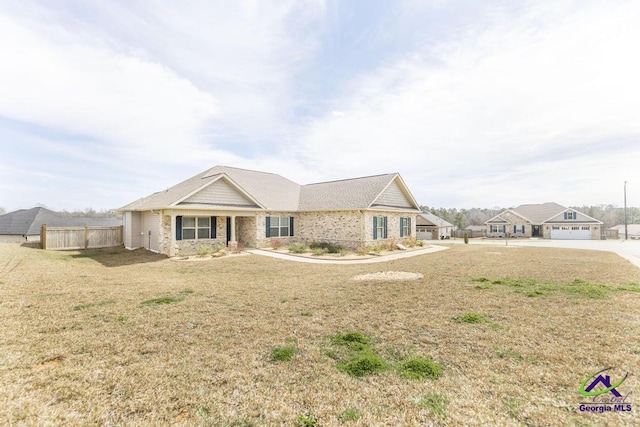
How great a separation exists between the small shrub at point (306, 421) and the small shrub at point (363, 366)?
1.02 m

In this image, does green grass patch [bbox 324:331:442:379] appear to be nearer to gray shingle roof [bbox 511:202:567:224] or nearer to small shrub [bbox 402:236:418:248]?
small shrub [bbox 402:236:418:248]

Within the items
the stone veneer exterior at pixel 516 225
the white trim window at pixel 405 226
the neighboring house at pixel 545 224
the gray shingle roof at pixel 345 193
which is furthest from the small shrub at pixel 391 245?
the stone veneer exterior at pixel 516 225

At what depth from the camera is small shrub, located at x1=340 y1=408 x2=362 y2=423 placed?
9.94ft

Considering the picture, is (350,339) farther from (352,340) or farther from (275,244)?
(275,244)

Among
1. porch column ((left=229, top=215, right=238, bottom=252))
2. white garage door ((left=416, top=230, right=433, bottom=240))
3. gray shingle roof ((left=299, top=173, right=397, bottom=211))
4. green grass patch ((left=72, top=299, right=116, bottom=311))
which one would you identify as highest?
gray shingle roof ((left=299, top=173, right=397, bottom=211))

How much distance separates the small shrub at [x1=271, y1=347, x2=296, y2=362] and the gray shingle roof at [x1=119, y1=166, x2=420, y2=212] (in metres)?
14.2

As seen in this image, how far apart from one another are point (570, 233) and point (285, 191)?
4111cm

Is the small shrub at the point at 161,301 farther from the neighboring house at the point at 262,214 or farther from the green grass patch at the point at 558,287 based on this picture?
the neighboring house at the point at 262,214

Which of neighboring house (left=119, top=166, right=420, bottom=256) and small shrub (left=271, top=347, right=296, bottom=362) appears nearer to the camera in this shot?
small shrub (left=271, top=347, right=296, bottom=362)

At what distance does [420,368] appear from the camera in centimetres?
405

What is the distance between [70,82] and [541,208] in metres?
57.4

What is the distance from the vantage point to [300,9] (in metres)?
11.1

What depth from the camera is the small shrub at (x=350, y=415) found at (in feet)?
9.94

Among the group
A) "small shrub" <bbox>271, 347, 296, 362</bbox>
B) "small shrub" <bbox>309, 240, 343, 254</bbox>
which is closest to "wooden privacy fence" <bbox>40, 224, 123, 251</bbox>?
"small shrub" <bbox>309, 240, 343, 254</bbox>
